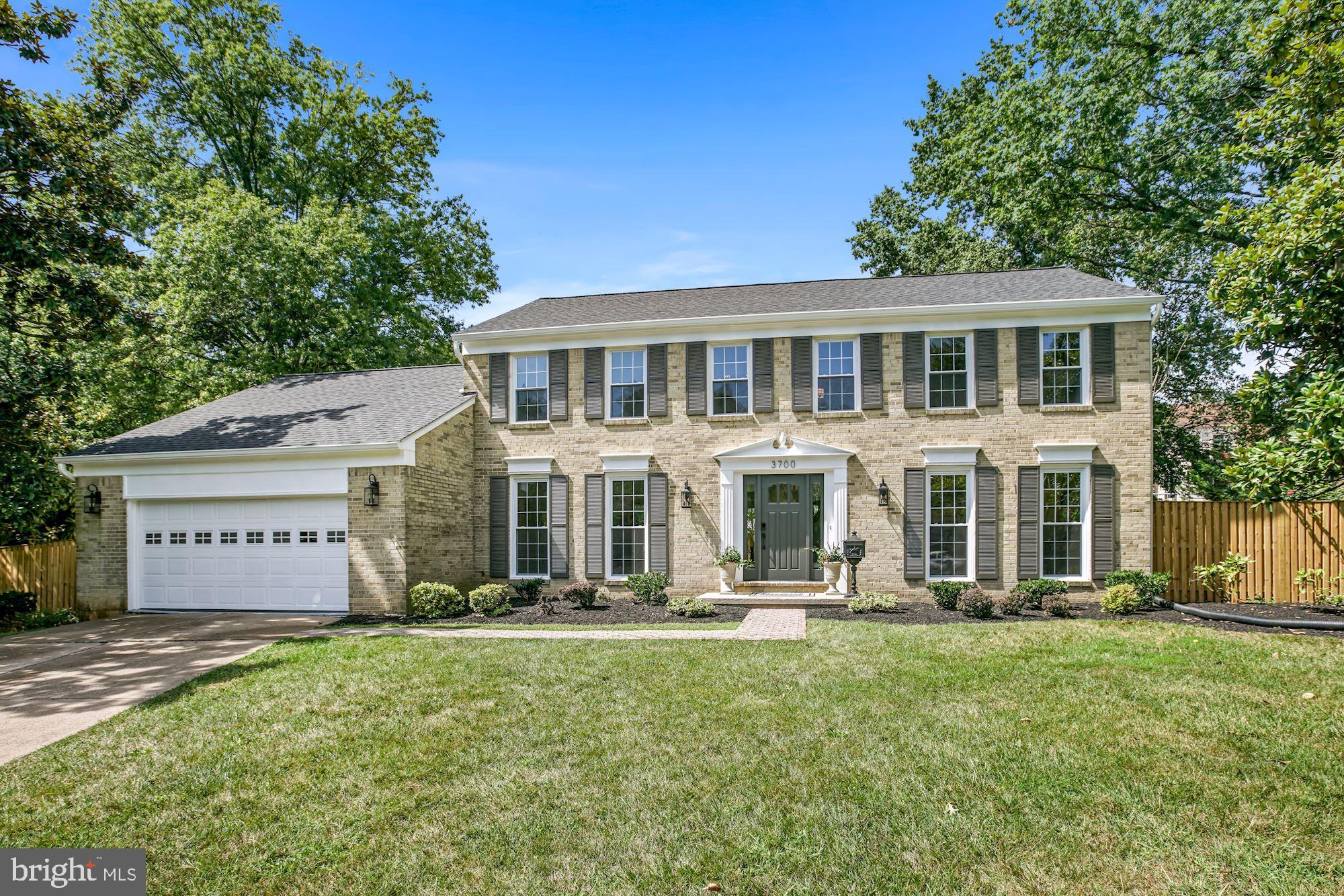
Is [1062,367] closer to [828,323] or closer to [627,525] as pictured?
[828,323]

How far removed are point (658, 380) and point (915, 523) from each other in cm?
610

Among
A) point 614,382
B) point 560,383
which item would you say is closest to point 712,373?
point 614,382

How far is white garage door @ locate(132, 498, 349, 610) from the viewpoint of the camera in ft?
44.2

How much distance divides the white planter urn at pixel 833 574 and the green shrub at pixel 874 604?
127 centimetres

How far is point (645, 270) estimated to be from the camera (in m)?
20.4

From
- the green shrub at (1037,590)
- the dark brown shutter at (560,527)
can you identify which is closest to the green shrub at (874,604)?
the green shrub at (1037,590)

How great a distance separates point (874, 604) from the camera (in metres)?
12.3

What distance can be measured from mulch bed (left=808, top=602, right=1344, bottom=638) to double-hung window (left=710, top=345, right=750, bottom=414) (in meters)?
4.57

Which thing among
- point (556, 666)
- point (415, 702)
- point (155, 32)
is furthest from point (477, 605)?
point (155, 32)

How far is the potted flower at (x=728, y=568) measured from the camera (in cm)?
1400

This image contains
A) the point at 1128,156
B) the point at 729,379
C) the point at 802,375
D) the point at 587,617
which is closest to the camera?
the point at 587,617

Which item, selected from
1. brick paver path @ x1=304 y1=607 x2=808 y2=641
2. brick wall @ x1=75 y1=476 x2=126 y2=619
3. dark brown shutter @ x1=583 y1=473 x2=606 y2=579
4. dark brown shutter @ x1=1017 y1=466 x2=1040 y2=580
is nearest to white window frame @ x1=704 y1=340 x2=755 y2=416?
dark brown shutter @ x1=583 y1=473 x2=606 y2=579

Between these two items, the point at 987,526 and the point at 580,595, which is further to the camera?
the point at 987,526

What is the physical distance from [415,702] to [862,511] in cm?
972
